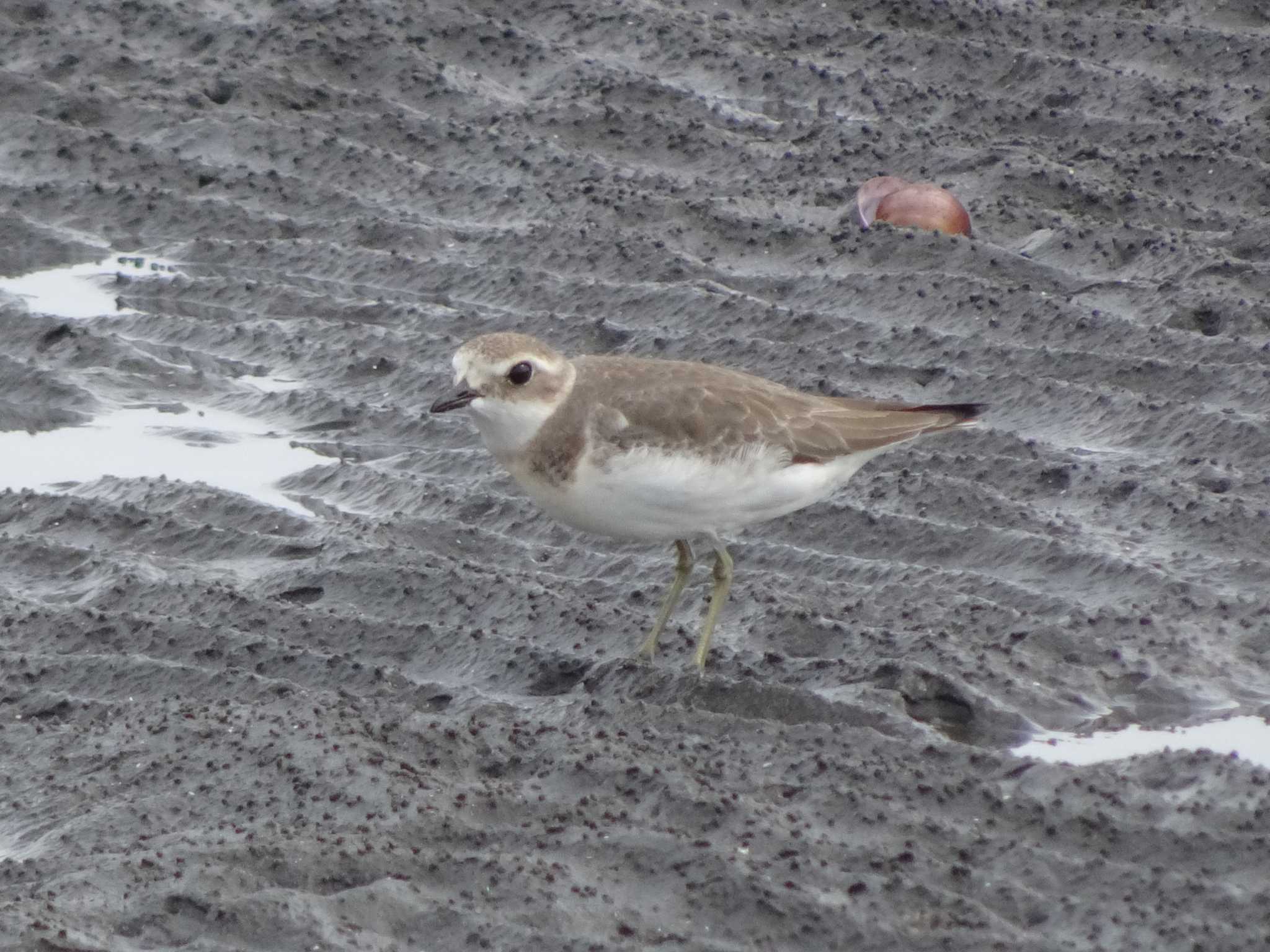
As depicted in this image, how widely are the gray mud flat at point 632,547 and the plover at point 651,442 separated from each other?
0.41 metres

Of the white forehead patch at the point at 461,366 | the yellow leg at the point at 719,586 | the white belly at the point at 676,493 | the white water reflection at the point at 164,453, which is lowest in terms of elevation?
the white water reflection at the point at 164,453

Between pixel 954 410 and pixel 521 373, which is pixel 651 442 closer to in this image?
pixel 521 373

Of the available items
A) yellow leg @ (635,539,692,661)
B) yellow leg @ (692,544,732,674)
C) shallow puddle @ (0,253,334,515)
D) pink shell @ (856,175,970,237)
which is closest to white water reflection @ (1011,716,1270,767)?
yellow leg @ (692,544,732,674)

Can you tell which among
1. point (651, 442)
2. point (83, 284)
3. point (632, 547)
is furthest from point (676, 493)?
point (83, 284)

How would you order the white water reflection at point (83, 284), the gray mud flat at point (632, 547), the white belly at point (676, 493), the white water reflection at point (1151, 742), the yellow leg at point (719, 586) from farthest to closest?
the white water reflection at point (83, 284) → the yellow leg at point (719, 586) → the white belly at point (676, 493) → the white water reflection at point (1151, 742) → the gray mud flat at point (632, 547)

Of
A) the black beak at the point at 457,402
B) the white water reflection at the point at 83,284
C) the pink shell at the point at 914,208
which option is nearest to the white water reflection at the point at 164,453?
the white water reflection at the point at 83,284

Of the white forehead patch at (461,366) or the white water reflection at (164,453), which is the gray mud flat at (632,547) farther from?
the white forehead patch at (461,366)

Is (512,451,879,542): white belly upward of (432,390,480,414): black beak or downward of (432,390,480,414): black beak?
downward

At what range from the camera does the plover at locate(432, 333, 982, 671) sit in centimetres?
584

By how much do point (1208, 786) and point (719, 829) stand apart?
1236mm

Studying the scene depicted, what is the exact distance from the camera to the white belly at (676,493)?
583cm

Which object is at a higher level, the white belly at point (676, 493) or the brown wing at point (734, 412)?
the brown wing at point (734, 412)

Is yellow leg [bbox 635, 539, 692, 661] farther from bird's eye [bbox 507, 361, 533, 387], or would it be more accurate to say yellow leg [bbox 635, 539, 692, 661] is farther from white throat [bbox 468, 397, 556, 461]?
bird's eye [bbox 507, 361, 533, 387]

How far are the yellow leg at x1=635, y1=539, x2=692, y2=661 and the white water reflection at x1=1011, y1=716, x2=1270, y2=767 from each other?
1192mm
